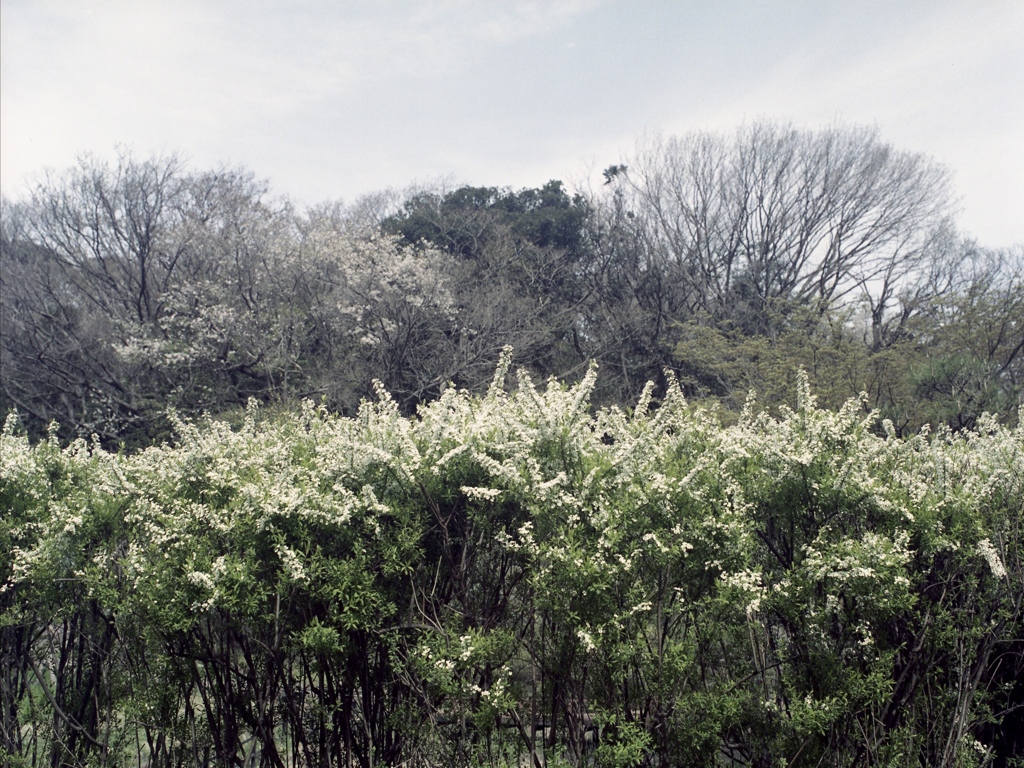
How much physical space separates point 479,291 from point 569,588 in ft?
68.7

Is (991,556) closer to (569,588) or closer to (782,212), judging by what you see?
(569,588)

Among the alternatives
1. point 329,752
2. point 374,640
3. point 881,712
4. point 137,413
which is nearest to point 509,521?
point 374,640

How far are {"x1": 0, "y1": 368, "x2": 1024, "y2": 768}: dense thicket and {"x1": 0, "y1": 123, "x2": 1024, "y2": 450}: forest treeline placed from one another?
1253 cm

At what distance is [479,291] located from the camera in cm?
2423

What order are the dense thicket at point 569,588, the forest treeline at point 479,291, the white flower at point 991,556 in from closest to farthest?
the white flower at point 991,556, the dense thicket at point 569,588, the forest treeline at point 479,291

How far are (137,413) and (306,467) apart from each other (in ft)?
65.4

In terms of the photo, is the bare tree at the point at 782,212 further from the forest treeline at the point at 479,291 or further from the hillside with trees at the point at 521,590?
the hillside with trees at the point at 521,590

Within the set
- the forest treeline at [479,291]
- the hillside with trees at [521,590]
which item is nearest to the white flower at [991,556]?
the hillside with trees at [521,590]

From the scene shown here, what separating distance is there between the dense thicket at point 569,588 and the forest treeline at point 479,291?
41.1 feet

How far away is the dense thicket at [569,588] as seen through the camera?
3.76 m

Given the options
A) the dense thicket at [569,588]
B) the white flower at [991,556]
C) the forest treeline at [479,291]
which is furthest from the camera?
the forest treeline at [479,291]

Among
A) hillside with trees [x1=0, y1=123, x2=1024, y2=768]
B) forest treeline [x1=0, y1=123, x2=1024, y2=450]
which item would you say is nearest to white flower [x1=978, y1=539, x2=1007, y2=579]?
hillside with trees [x1=0, y1=123, x2=1024, y2=768]

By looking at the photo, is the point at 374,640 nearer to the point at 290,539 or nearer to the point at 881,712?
the point at 290,539

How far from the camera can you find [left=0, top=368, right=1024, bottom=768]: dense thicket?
12.3ft
